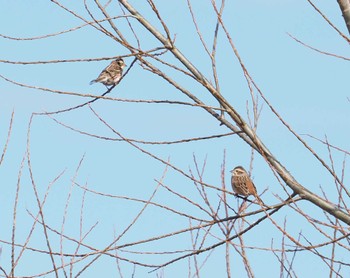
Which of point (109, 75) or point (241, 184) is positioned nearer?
point (241, 184)

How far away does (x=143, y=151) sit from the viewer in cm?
466

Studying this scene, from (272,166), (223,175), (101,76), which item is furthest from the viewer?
(101,76)

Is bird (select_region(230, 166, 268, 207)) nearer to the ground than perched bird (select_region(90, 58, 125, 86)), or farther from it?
nearer to the ground

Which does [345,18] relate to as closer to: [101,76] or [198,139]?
[198,139]

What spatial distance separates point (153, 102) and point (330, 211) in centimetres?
130

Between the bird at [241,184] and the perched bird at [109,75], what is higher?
the perched bird at [109,75]

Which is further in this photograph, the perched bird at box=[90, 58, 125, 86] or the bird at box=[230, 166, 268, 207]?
the perched bird at box=[90, 58, 125, 86]

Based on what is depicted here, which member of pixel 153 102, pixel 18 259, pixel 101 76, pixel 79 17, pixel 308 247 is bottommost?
pixel 308 247

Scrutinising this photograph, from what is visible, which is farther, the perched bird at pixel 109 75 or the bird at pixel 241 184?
the perched bird at pixel 109 75

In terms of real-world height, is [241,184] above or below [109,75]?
below

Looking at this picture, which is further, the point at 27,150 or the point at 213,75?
the point at 27,150

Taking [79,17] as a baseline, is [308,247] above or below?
below

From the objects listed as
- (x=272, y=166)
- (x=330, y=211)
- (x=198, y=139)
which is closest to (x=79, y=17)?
(x=198, y=139)

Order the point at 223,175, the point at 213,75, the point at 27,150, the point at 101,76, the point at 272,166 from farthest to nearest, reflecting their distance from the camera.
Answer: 1. the point at 101,76
2. the point at 223,175
3. the point at 27,150
4. the point at 213,75
5. the point at 272,166
